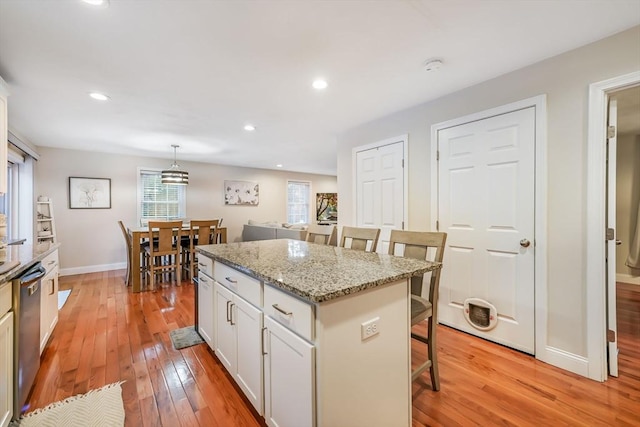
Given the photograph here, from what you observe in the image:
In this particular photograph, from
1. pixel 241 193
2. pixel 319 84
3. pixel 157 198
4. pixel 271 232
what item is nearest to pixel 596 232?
pixel 319 84

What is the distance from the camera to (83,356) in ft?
7.33

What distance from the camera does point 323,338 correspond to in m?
1.06

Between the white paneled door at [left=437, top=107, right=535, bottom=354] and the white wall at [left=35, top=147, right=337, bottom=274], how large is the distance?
17.7 ft

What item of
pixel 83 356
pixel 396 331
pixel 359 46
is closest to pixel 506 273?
pixel 396 331

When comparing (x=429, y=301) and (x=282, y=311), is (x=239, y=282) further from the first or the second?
(x=429, y=301)

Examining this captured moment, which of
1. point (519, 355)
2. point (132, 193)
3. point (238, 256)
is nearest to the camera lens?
point (238, 256)

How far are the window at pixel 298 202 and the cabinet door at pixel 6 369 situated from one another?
260 inches

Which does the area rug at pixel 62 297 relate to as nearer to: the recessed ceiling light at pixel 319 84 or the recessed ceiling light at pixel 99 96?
the recessed ceiling light at pixel 99 96

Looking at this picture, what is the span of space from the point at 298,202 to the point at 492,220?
630cm

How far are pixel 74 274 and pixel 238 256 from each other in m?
5.01

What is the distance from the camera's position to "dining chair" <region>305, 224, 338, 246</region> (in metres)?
2.63

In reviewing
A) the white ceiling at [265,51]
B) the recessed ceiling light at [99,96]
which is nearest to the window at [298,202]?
the white ceiling at [265,51]

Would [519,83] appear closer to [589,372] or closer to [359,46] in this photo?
[359,46]

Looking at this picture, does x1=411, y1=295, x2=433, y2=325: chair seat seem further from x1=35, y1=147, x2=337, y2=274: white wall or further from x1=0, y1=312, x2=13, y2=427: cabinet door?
x1=35, y1=147, x2=337, y2=274: white wall
